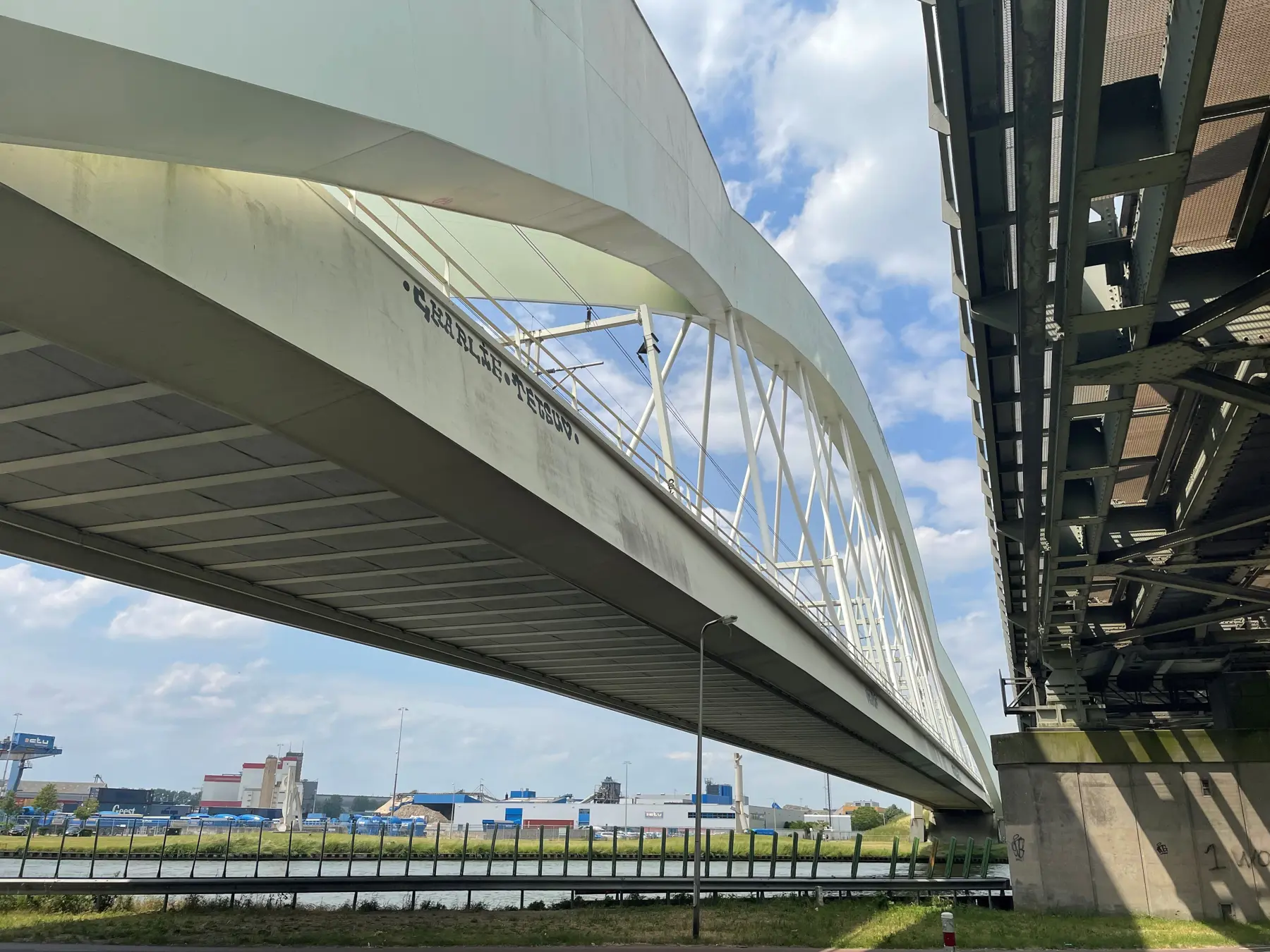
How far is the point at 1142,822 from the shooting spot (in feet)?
90.1

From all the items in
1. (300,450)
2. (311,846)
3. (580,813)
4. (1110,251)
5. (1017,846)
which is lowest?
(311,846)

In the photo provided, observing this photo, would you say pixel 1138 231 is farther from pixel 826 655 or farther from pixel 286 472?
pixel 826 655

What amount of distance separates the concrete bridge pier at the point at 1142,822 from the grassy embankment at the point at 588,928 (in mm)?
970

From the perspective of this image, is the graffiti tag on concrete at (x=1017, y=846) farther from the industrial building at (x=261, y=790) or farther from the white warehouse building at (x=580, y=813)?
the industrial building at (x=261, y=790)

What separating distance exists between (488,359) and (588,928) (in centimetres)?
1793

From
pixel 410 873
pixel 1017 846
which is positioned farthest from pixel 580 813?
pixel 1017 846

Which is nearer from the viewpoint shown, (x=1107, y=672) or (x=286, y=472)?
(x=286, y=472)

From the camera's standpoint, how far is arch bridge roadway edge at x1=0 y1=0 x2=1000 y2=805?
5.73m

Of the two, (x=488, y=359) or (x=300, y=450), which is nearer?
(x=488, y=359)

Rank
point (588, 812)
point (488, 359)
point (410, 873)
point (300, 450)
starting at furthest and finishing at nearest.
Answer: point (588, 812) → point (410, 873) → point (300, 450) → point (488, 359)

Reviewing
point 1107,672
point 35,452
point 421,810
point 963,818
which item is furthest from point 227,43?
point 421,810

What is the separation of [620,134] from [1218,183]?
716 cm

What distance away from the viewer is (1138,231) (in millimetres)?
8867

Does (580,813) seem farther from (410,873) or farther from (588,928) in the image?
(588,928)
